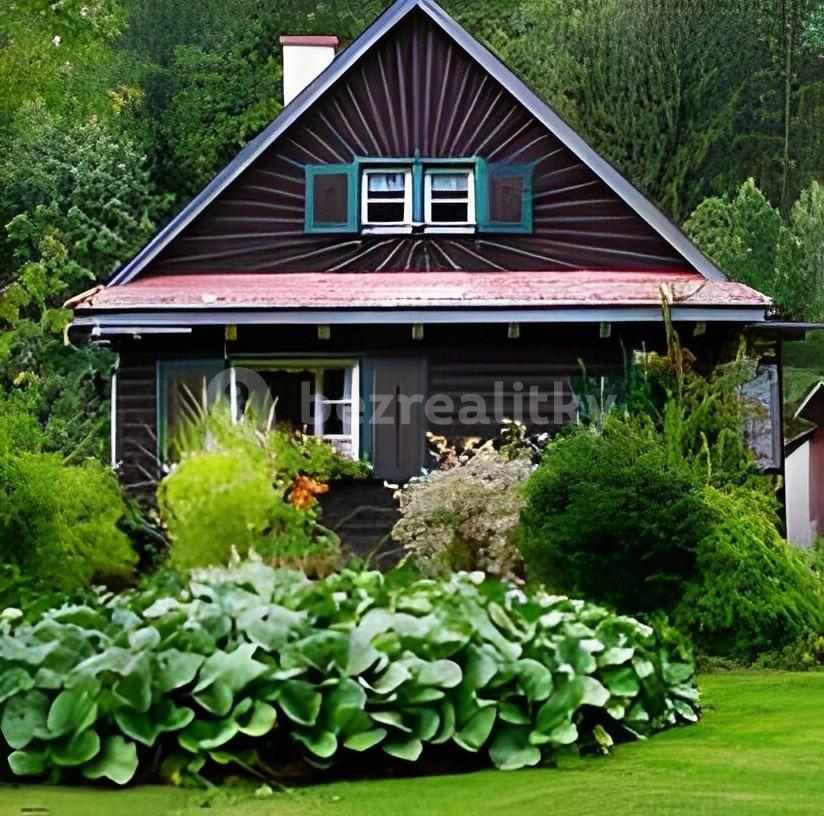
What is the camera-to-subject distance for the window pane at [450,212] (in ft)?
65.4

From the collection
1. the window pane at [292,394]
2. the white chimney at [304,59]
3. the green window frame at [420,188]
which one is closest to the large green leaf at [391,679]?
the window pane at [292,394]

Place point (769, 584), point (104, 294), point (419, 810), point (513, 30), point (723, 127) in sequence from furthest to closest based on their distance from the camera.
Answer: point (513, 30), point (723, 127), point (104, 294), point (769, 584), point (419, 810)

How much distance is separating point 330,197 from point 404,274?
140cm

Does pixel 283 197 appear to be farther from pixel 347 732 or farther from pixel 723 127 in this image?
pixel 723 127

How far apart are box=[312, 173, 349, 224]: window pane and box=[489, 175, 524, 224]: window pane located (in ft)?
5.28

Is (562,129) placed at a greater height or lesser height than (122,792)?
greater

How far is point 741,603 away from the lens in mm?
12586

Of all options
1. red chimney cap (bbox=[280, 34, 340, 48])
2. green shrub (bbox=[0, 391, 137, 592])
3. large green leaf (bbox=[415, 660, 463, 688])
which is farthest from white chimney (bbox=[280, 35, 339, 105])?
large green leaf (bbox=[415, 660, 463, 688])

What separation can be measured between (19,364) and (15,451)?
2078cm

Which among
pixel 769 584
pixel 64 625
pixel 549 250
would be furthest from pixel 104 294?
pixel 64 625

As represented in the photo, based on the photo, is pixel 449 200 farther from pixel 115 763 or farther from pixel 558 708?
pixel 115 763

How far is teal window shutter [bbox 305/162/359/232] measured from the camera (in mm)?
19562

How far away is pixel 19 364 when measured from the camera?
33.2 meters

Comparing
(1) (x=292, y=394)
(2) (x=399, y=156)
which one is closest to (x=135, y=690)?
(1) (x=292, y=394)
